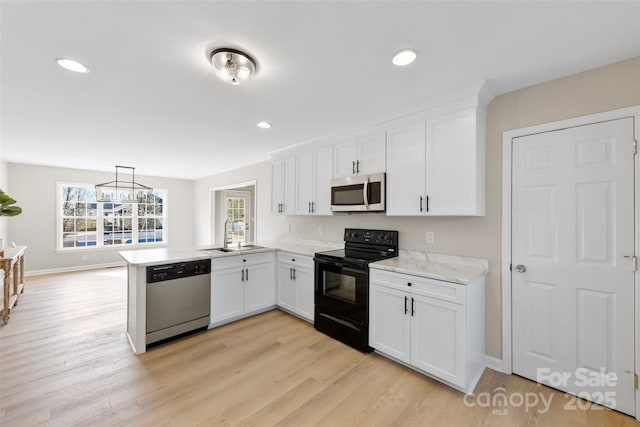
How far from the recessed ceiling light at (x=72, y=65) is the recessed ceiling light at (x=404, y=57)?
220 cm

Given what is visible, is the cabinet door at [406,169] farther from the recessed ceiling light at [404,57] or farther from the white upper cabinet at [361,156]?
the recessed ceiling light at [404,57]

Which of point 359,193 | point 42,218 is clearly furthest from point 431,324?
point 42,218

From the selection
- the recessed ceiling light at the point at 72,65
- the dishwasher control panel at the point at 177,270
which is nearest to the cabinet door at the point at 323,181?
the dishwasher control panel at the point at 177,270

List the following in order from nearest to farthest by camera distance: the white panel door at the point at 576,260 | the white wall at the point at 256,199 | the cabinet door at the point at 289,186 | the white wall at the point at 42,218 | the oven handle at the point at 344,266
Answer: the white panel door at the point at 576,260, the oven handle at the point at 344,266, the cabinet door at the point at 289,186, the white wall at the point at 256,199, the white wall at the point at 42,218

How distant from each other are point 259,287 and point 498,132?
3191 mm

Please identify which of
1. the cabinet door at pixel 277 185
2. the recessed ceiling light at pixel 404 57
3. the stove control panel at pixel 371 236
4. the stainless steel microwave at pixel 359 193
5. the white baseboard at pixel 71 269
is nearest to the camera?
the recessed ceiling light at pixel 404 57

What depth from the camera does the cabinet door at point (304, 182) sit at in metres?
3.64

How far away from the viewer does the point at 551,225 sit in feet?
6.73

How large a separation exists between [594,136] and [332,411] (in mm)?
2723

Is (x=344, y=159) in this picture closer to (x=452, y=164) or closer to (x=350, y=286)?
(x=452, y=164)

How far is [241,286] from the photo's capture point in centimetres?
333

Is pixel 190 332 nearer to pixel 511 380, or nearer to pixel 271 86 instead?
pixel 271 86

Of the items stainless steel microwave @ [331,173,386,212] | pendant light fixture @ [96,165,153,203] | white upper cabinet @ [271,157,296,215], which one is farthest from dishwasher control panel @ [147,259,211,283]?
pendant light fixture @ [96,165,153,203]

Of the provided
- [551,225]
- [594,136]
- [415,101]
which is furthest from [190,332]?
[594,136]
